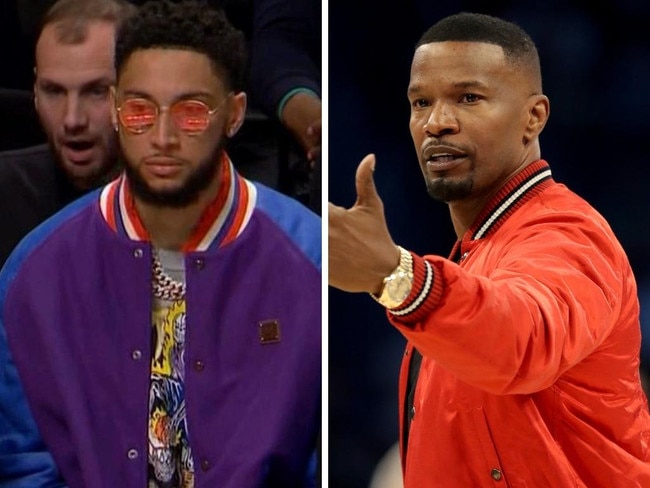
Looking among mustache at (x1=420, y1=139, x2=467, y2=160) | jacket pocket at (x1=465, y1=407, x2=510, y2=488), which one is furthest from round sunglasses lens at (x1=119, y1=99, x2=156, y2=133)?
jacket pocket at (x1=465, y1=407, x2=510, y2=488)

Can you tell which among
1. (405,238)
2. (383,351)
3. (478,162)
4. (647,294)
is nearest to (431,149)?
(478,162)

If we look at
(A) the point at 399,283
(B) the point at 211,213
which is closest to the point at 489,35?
(B) the point at 211,213

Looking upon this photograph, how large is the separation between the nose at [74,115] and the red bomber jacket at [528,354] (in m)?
0.73

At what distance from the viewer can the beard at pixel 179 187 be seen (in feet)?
6.30

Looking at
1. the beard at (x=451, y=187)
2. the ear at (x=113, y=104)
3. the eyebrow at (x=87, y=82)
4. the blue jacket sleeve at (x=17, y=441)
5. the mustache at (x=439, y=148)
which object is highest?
the eyebrow at (x=87, y=82)

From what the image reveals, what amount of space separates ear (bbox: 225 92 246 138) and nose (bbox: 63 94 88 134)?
0.84ft

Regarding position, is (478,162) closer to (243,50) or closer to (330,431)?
(243,50)

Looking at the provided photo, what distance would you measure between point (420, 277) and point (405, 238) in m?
0.78

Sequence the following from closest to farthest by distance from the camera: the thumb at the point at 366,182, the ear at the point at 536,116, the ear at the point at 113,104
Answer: the thumb at the point at 366,182
the ear at the point at 113,104
the ear at the point at 536,116

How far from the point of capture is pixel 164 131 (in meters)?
1.90

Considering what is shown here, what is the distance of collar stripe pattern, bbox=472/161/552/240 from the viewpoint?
195 cm

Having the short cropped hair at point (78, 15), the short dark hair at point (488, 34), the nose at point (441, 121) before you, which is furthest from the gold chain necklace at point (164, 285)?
the short dark hair at point (488, 34)

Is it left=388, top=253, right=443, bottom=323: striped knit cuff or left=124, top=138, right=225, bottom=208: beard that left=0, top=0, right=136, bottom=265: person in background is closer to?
left=124, top=138, right=225, bottom=208: beard

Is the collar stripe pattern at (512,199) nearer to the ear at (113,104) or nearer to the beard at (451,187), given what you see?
the beard at (451,187)
